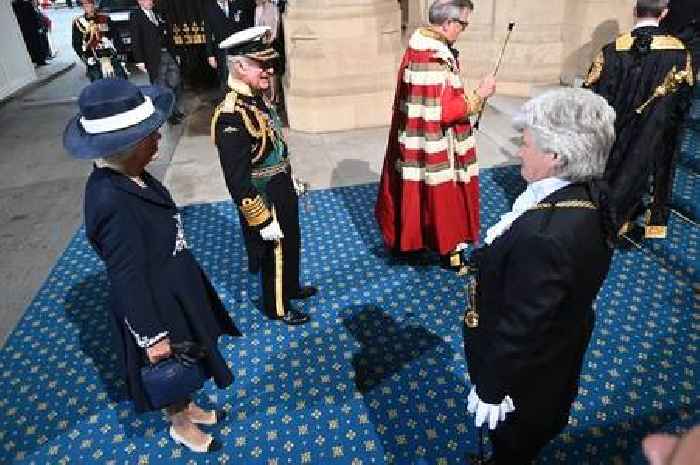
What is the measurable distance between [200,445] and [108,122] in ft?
5.58

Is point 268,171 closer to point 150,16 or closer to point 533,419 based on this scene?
point 533,419

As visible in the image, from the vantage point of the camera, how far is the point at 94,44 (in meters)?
8.05

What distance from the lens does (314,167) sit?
19.9 ft

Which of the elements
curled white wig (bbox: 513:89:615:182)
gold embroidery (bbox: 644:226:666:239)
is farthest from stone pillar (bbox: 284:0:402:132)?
curled white wig (bbox: 513:89:615:182)

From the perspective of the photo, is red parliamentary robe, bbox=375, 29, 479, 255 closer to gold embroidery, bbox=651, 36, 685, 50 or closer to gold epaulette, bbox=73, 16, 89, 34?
gold embroidery, bbox=651, 36, 685, 50

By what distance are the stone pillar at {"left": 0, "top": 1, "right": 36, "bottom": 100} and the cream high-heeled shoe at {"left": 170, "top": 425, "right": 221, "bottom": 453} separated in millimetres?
10047

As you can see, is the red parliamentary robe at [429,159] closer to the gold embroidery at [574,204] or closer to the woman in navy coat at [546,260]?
the woman in navy coat at [546,260]

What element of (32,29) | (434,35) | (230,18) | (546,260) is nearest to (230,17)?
(230,18)

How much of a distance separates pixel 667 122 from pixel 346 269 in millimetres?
2718

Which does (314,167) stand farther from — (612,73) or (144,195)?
(144,195)

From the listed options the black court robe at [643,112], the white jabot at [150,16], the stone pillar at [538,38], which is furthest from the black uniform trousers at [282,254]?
the white jabot at [150,16]

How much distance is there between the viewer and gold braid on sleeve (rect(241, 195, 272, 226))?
2.79 metres

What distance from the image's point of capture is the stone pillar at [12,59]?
10164 mm

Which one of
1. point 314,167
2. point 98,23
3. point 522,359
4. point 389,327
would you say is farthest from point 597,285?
point 98,23
